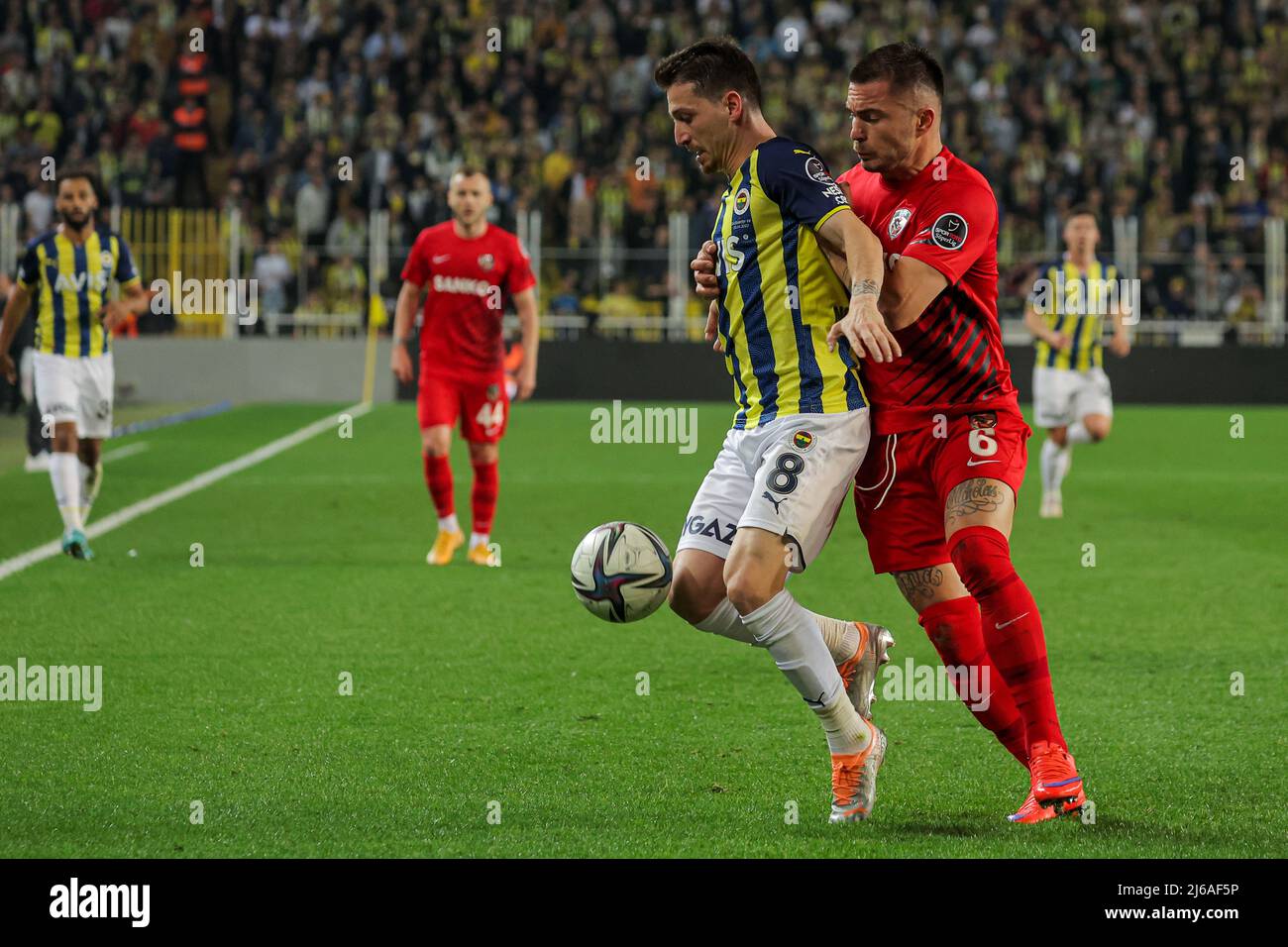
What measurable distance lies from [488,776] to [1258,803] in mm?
2065

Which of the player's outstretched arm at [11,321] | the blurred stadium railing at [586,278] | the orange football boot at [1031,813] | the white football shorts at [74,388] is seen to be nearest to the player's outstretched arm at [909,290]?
the orange football boot at [1031,813]

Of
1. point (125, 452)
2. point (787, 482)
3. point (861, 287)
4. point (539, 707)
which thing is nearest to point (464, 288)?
point (539, 707)

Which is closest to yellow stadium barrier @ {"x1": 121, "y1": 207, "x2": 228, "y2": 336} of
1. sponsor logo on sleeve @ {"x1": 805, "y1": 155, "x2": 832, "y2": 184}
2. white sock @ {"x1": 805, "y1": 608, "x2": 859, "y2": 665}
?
white sock @ {"x1": 805, "y1": 608, "x2": 859, "y2": 665}

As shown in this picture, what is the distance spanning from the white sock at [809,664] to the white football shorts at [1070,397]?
836cm

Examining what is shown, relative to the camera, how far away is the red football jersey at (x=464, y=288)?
398 inches

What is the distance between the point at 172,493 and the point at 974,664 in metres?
9.49

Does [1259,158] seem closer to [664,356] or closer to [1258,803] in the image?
[664,356]

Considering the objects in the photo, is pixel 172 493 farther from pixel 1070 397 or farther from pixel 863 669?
pixel 863 669

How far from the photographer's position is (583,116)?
26562 millimetres

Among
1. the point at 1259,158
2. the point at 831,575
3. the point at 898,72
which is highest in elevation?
the point at 1259,158

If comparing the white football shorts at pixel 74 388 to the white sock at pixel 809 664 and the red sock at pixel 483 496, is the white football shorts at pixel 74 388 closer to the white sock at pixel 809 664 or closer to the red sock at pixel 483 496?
the red sock at pixel 483 496

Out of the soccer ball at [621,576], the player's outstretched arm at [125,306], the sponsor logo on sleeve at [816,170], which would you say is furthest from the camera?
the player's outstretched arm at [125,306]

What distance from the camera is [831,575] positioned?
9586mm
